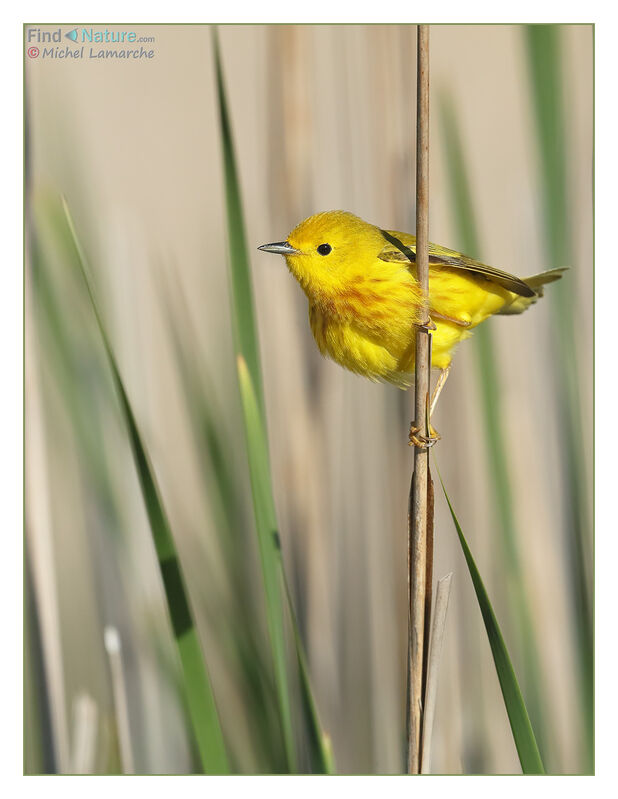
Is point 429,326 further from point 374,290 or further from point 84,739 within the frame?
point 84,739

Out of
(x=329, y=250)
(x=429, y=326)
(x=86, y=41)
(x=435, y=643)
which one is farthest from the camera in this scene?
(x=86, y=41)

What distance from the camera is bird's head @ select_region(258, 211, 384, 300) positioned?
1.61m

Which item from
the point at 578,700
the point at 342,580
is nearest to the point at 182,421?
the point at 342,580

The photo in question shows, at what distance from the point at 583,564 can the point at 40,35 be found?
174 cm

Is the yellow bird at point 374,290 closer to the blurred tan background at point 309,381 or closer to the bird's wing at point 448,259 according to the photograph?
the bird's wing at point 448,259

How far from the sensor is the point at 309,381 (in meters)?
1.92

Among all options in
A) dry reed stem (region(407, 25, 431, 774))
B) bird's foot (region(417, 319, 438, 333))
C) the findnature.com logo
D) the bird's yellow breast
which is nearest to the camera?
dry reed stem (region(407, 25, 431, 774))

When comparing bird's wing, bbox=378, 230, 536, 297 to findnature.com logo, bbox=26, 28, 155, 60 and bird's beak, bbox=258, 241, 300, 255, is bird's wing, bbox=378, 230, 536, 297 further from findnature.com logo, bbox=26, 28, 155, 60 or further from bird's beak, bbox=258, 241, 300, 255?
findnature.com logo, bbox=26, 28, 155, 60

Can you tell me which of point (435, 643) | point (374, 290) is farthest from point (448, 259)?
point (435, 643)

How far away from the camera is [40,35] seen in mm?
1729

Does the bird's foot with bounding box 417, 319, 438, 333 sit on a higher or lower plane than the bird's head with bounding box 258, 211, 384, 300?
lower

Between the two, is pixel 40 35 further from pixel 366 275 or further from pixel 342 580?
pixel 342 580

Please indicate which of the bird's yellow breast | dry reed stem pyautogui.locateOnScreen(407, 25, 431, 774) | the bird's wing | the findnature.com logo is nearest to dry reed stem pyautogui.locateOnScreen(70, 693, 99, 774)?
dry reed stem pyautogui.locateOnScreen(407, 25, 431, 774)

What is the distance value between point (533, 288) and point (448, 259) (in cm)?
33
